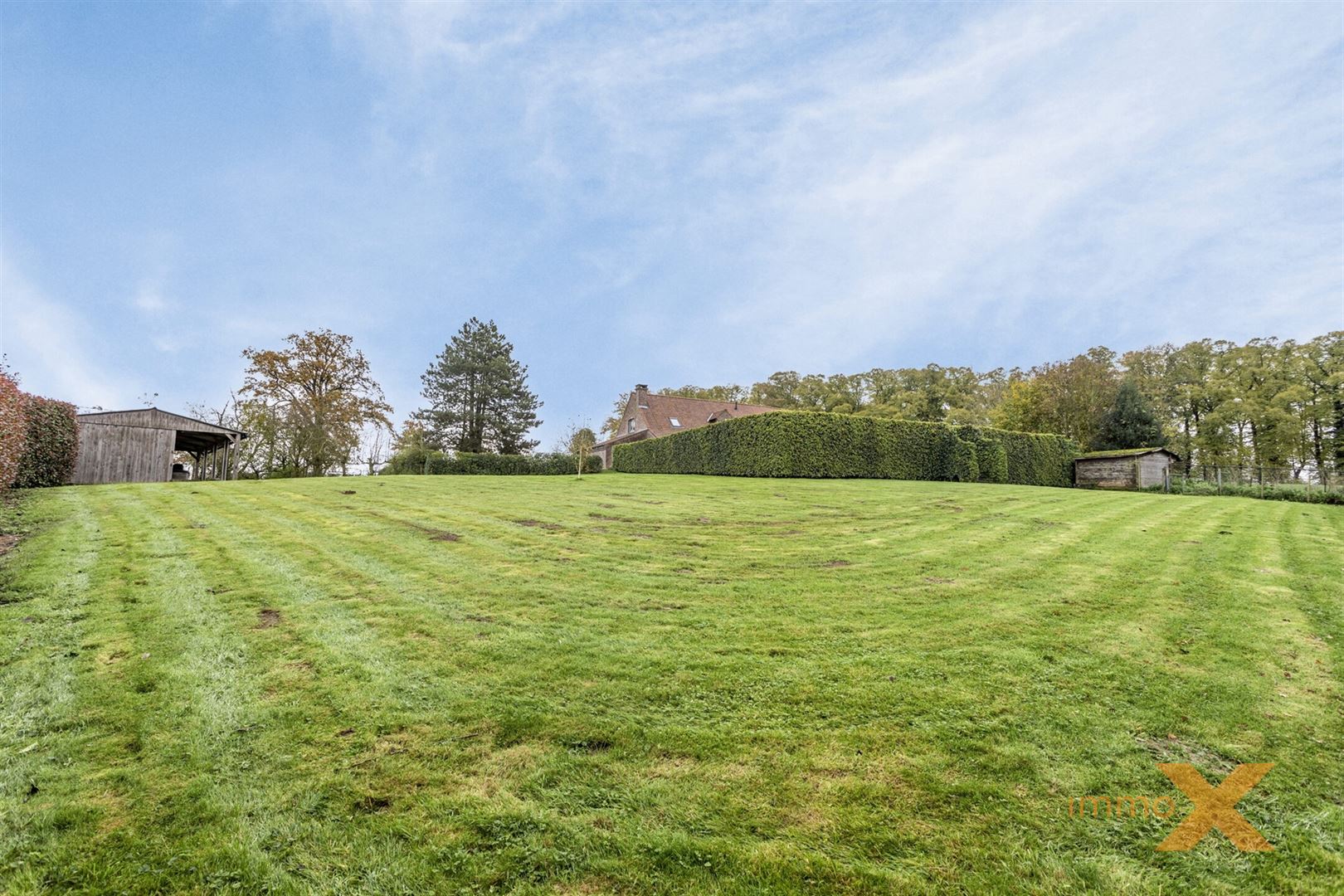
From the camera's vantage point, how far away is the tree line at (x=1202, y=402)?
30.8 meters

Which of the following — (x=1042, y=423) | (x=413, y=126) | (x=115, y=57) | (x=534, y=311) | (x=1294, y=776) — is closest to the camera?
(x=1294, y=776)

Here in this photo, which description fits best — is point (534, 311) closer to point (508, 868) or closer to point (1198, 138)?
point (1198, 138)

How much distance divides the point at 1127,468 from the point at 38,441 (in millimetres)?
40497

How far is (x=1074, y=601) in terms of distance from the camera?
16.1ft

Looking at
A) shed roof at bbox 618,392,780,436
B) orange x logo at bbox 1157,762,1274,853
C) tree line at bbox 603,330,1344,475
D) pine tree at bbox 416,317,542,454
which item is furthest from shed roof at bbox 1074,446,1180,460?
pine tree at bbox 416,317,542,454

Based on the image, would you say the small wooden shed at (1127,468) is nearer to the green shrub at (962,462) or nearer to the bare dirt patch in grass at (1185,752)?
the green shrub at (962,462)

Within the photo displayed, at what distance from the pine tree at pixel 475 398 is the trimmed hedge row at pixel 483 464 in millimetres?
6670

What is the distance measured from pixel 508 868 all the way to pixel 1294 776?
12.0 feet

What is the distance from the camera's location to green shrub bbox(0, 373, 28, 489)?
866 centimetres

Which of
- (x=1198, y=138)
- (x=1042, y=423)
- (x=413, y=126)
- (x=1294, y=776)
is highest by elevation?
(x=413, y=126)

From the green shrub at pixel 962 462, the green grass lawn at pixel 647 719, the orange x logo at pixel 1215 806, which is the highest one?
the green shrub at pixel 962 462

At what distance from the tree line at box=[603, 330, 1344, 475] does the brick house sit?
31.9 feet

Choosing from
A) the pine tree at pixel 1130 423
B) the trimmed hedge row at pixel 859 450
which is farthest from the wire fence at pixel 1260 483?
the trimmed hedge row at pixel 859 450

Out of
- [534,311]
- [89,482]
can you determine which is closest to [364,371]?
[534,311]
